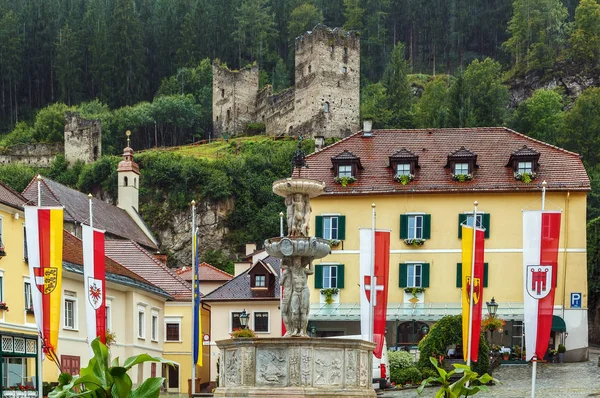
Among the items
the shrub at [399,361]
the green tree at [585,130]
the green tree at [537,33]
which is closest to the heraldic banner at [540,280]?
the shrub at [399,361]

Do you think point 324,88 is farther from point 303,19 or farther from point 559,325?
point 559,325

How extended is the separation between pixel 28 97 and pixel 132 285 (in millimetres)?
101091

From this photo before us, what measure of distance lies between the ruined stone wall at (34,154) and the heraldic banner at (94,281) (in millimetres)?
85166

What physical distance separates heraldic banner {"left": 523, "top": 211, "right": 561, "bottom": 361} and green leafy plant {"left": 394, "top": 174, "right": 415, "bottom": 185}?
77.2 ft

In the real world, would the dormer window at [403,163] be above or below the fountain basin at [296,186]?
above

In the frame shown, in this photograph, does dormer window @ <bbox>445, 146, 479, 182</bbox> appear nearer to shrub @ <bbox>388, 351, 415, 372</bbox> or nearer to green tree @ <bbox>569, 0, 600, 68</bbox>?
shrub @ <bbox>388, 351, 415, 372</bbox>

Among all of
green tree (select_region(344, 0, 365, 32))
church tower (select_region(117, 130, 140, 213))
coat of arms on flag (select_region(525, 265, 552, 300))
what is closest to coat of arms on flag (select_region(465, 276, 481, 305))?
coat of arms on flag (select_region(525, 265, 552, 300))

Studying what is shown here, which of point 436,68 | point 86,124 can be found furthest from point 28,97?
point 436,68

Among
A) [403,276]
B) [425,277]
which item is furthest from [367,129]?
[425,277]

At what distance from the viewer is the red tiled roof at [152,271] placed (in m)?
54.0

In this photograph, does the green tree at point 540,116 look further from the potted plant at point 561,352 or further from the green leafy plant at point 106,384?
the green leafy plant at point 106,384

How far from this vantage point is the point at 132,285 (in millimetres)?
47156

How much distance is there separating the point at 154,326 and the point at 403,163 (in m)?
13.2

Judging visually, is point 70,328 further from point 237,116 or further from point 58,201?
point 237,116
